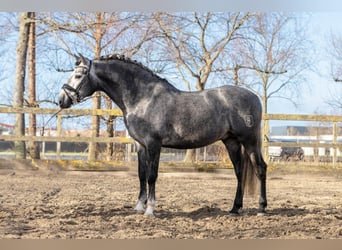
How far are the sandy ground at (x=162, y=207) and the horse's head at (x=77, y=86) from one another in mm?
1156

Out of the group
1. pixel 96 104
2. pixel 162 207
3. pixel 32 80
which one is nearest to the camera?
pixel 162 207

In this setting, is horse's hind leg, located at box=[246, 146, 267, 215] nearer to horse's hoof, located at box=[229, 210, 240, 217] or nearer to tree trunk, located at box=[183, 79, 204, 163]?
horse's hoof, located at box=[229, 210, 240, 217]

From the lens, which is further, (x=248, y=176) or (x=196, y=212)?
(x=248, y=176)

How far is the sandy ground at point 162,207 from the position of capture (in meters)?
4.06

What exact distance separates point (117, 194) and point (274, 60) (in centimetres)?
594

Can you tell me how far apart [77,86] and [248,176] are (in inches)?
82.2

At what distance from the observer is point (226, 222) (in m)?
4.55

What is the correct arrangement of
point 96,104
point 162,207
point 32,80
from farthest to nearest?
1. point 32,80
2. point 96,104
3. point 162,207

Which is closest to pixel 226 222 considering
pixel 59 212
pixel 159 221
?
pixel 159 221

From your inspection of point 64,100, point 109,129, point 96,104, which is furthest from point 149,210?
point 96,104

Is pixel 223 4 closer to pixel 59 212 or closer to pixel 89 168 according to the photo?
pixel 59 212

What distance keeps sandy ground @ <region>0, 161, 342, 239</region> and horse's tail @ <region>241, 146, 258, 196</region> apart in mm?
257

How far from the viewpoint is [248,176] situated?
522cm

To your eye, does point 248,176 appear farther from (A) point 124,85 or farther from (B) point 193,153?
(B) point 193,153
